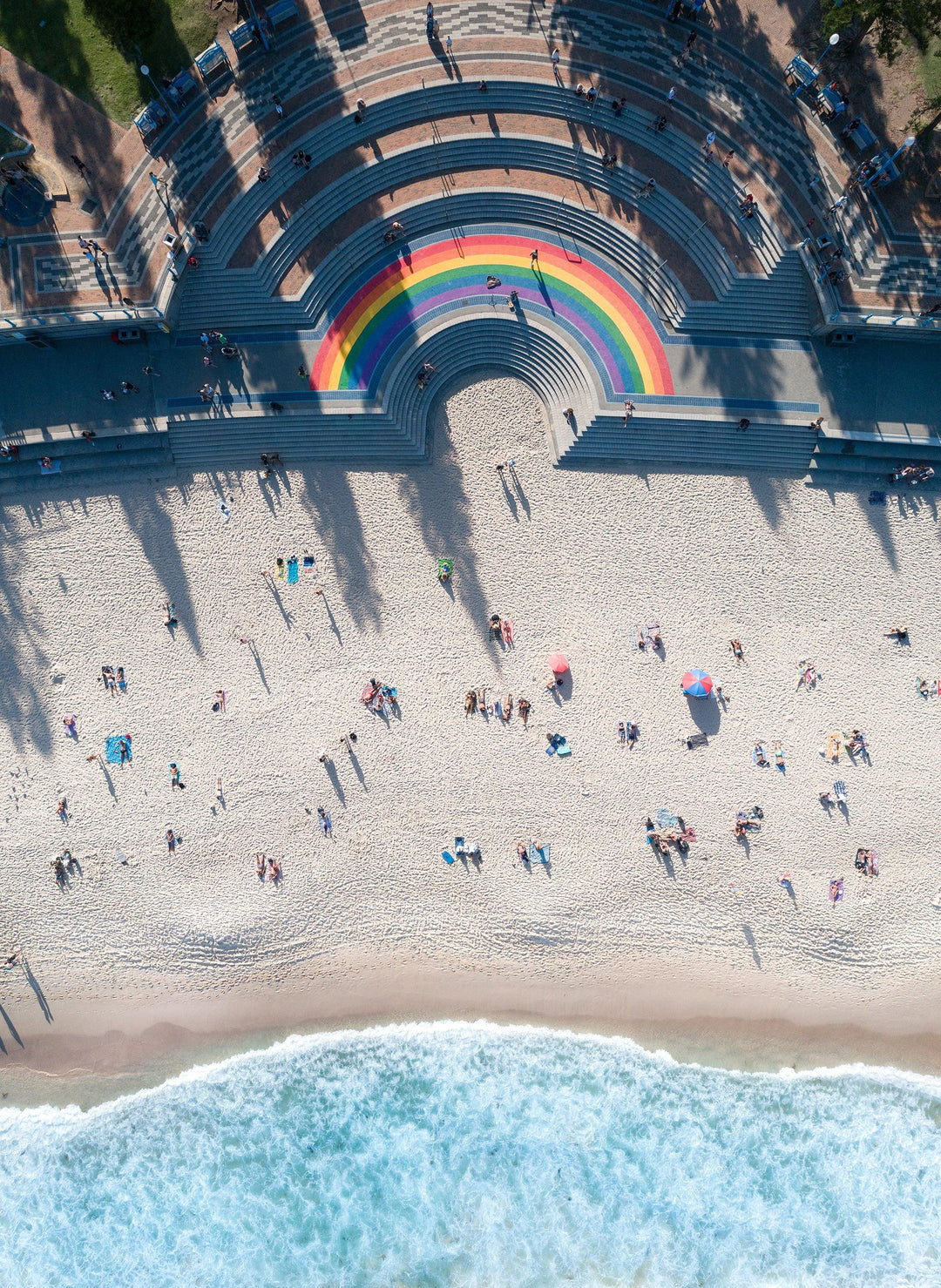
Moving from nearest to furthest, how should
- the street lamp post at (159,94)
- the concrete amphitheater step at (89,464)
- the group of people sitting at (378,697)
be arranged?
the street lamp post at (159,94) < the concrete amphitheater step at (89,464) < the group of people sitting at (378,697)

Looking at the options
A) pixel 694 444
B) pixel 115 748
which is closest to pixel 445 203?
pixel 694 444

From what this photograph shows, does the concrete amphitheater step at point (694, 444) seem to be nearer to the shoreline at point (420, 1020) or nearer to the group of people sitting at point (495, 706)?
the group of people sitting at point (495, 706)

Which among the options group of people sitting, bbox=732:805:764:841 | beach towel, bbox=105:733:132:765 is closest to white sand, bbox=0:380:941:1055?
group of people sitting, bbox=732:805:764:841

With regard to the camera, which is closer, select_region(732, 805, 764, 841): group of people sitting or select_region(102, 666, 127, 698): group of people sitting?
select_region(732, 805, 764, 841): group of people sitting

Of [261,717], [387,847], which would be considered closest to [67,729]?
[261,717]

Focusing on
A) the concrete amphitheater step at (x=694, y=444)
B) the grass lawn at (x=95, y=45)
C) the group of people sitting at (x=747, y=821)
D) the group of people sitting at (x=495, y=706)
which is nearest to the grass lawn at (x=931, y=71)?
the concrete amphitheater step at (x=694, y=444)

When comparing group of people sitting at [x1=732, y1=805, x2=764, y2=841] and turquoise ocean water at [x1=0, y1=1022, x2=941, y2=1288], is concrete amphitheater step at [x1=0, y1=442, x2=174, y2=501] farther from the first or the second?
group of people sitting at [x1=732, y1=805, x2=764, y2=841]
